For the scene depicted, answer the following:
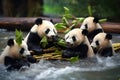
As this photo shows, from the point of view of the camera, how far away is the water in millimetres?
5703

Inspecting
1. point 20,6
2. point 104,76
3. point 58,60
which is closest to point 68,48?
Result: point 58,60

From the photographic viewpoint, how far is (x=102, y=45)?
7109mm

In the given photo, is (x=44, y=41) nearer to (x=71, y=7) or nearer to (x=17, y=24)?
(x=17, y=24)

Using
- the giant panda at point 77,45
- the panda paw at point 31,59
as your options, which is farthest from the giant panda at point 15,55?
the giant panda at point 77,45

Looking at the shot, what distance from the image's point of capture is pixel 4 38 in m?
9.01

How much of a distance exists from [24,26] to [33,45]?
3.30 m

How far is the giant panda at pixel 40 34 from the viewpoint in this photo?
22.3 feet

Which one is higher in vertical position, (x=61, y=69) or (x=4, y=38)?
(x=4, y=38)

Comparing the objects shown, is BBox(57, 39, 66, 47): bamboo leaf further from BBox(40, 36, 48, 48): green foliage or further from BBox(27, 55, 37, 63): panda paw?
BBox(27, 55, 37, 63): panda paw

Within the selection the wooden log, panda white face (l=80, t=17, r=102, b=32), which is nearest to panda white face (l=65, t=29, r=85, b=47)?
panda white face (l=80, t=17, r=102, b=32)

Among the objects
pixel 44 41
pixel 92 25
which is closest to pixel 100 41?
pixel 92 25

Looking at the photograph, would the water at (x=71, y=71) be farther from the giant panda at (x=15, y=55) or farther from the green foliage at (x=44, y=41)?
the green foliage at (x=44, y=41)

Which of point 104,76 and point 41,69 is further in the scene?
point 41,69

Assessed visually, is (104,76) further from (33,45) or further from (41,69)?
(33,45)
